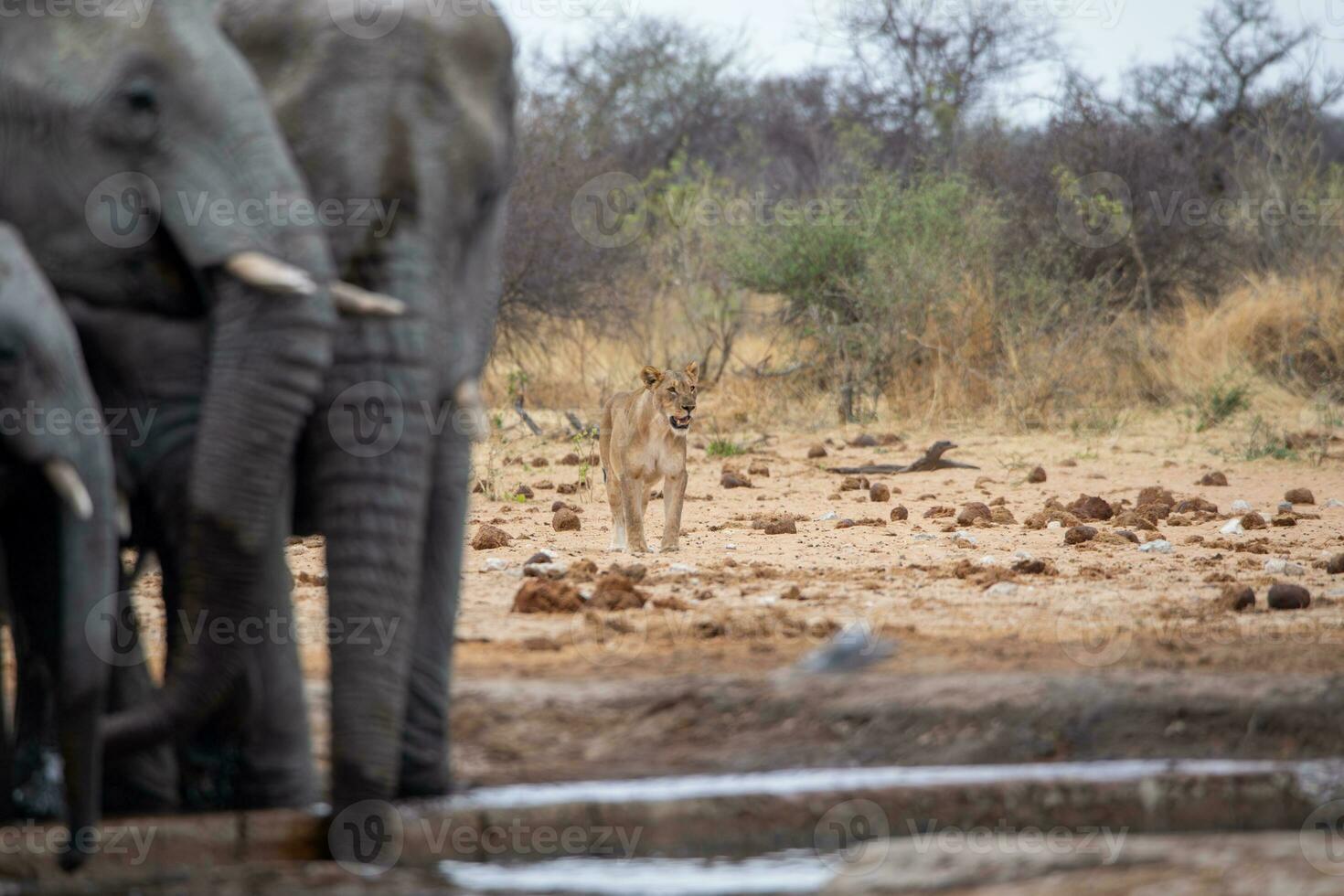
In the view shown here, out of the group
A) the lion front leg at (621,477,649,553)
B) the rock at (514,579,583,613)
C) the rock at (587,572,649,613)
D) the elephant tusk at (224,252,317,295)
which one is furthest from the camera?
the lion front leg at (621,477,649,553)

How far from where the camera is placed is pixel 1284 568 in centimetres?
907

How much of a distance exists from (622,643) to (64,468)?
3.18m

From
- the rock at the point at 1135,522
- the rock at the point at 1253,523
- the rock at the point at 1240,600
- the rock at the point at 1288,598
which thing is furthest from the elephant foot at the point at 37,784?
the rock at the point at 1253,523

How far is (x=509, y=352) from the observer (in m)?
18.3

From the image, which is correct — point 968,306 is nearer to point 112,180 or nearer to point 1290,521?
point 1290,521

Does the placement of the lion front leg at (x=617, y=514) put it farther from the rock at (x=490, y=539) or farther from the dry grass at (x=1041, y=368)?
the dry grass at (x=1041, y=368)

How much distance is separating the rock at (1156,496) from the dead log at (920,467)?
2.02 meters

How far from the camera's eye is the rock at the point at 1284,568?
8.96m

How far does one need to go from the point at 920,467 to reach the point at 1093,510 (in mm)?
2613

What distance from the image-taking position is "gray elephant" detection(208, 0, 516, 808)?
4418mm

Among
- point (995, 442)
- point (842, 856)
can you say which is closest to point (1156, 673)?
point (842, 856)

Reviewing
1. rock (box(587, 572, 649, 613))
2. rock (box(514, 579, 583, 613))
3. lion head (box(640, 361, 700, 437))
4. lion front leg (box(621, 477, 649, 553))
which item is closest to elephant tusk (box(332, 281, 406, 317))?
rock (box(514, 579, 583, 613))

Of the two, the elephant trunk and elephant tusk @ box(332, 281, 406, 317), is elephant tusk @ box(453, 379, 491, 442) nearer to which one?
elephant tusk @ box(332, 281, 406, 317)

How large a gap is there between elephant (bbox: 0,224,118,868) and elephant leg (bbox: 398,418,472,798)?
873mm
